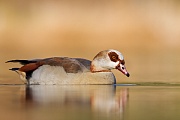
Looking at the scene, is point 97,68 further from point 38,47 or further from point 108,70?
point 38,47

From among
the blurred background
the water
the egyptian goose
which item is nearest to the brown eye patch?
the egyptian goose

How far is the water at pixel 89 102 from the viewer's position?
12.4m

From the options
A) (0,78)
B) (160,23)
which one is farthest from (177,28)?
(0,78)

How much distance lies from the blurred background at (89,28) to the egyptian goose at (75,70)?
7276mm

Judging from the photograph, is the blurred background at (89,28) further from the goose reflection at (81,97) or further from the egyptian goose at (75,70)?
the goose reflection at (81,97)

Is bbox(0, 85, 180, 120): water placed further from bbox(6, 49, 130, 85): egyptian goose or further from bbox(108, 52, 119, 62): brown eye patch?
bbox(108, 52, 119, 62): brown eye patch

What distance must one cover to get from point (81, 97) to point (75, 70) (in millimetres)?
2350

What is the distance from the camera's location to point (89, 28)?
111 ft

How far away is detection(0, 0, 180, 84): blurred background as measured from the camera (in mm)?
27752

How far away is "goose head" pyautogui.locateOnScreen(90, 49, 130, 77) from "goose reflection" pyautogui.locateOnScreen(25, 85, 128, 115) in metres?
0.45

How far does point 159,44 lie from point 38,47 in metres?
3.75

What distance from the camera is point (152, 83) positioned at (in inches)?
674

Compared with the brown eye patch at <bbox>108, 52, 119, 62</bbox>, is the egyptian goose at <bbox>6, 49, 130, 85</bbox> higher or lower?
lower

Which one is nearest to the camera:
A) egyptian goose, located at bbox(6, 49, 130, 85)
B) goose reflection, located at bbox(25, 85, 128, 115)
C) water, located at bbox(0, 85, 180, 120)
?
water, located at bbox(0, 85, 180, 120)
